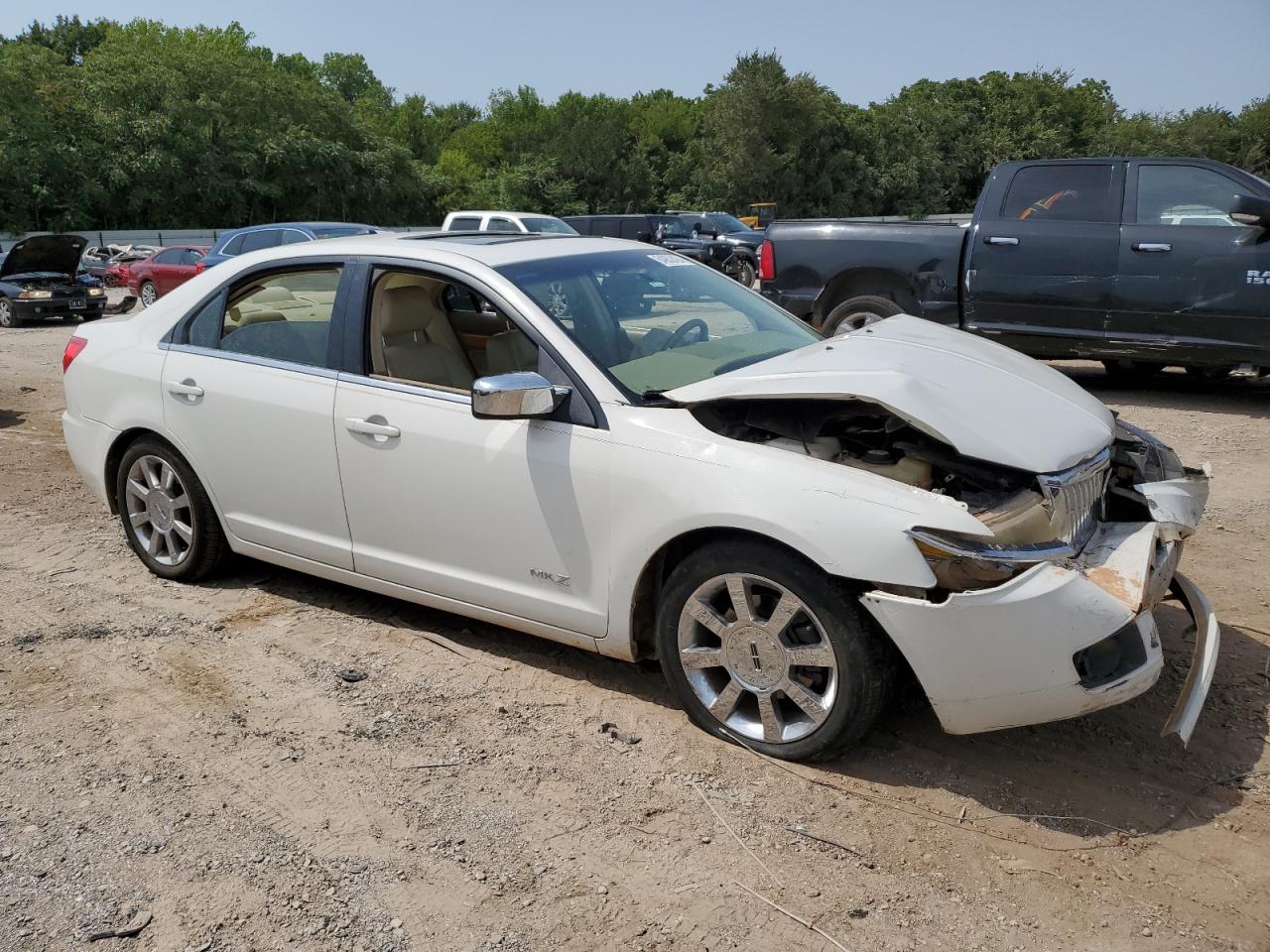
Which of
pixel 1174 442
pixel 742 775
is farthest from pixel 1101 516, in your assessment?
pixel 1174 442

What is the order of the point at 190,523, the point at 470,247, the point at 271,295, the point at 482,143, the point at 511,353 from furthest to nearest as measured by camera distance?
the point at 482,143, the point at 190,523, the point at 271,295, the point at 470,247, the point at 511,353

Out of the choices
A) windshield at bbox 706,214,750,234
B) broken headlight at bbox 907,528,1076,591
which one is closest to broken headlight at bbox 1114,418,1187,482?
broken headlight at bbox 907,528,1076,591

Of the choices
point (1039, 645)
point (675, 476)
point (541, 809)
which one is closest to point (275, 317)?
point (675, 476)

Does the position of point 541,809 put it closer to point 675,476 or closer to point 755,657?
point 755,657

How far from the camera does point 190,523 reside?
5.10 m

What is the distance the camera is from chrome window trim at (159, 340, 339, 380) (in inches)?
176

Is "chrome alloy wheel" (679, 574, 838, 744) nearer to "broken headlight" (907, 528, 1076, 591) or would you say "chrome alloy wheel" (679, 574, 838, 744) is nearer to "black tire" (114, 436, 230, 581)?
"broken headlight" (907, 528, 1076, 591)

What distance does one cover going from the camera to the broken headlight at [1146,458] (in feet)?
13.1

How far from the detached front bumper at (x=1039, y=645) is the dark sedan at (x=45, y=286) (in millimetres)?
18221

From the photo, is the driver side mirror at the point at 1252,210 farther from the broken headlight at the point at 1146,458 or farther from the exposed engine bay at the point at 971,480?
the exposed engine bay at the point at 971,480

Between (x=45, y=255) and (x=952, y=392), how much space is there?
18599 mm

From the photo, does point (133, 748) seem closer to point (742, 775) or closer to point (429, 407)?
point (429, 407)

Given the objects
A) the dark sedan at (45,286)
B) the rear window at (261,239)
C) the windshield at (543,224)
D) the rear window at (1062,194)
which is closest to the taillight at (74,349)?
the rear window at (1062,194)

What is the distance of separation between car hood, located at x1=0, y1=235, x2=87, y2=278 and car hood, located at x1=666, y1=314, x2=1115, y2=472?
16.8m
